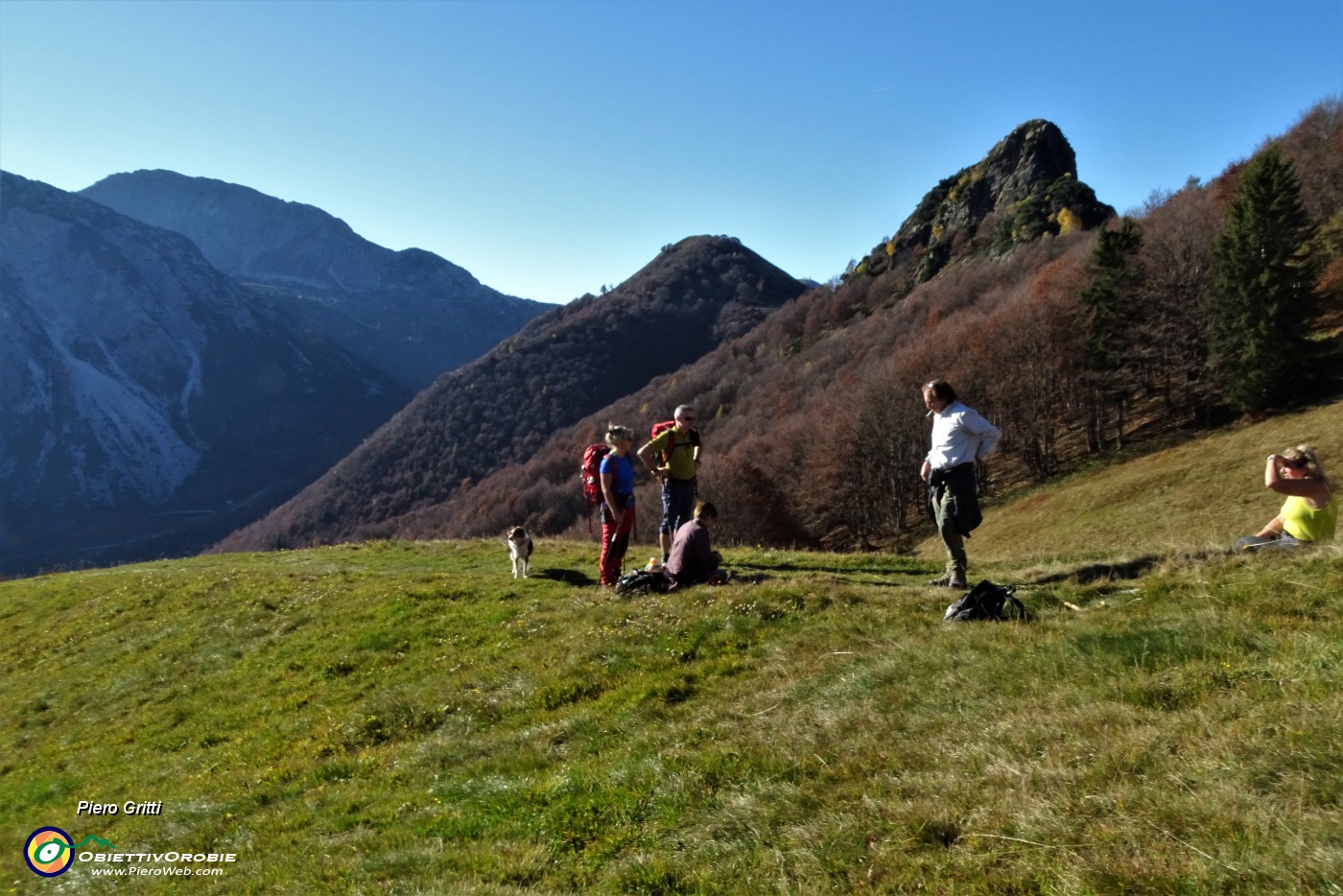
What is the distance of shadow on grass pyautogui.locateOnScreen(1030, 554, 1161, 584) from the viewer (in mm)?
8906

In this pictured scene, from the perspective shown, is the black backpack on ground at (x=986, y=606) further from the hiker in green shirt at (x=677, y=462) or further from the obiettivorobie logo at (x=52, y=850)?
the obiettivorobie logo at (x=52, y=850)

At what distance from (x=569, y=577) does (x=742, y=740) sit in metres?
9.56

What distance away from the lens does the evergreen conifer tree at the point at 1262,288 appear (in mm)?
45531

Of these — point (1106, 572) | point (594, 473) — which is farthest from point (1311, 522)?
point (594, 473)

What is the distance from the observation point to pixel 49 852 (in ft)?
27.3

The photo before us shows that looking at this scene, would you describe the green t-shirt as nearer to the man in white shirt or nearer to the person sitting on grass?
the person sitting on grass

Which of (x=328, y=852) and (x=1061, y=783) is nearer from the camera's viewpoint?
(x=1061, y=783)

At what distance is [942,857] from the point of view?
3.91 meters

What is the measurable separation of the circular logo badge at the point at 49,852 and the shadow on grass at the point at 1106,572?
11561 mm

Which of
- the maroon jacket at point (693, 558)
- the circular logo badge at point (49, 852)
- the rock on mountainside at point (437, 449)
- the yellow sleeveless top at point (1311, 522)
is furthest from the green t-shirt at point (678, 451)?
the rock on mountainside at point (437, 449)

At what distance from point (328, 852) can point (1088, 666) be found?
632 centimetres

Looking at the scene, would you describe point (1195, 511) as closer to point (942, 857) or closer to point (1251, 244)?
point (1251, 244)

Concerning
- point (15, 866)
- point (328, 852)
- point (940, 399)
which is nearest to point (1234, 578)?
point (940, 399)

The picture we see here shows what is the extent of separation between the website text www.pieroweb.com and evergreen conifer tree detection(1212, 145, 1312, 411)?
56.5 meters
